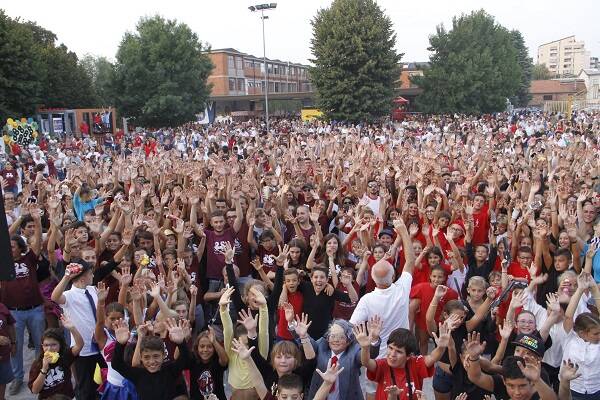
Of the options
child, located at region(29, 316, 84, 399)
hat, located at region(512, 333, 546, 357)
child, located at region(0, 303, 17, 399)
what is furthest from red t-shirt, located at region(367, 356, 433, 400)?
child, located at region(0, 303, 17, 399)

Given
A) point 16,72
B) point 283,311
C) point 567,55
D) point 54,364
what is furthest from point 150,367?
point 567,55

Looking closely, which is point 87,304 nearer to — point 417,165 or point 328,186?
point 328,186

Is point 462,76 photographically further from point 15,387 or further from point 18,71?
point 15,387

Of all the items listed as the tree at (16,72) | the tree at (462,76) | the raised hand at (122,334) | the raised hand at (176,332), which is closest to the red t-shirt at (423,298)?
the raised hand at (176,332)

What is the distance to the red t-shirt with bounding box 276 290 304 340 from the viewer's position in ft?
15.1

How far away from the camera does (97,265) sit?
19.5ft

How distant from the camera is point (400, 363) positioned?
362cm

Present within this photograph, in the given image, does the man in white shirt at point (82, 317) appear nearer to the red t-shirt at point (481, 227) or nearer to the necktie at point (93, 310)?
the necktie at point (93, 310)

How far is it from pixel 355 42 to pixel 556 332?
29.9 m

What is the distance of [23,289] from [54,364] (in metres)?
1.39

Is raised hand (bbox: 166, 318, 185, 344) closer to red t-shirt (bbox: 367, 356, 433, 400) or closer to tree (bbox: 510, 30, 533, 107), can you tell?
red t-shirt (bbox: 367, 356, 433, 400)

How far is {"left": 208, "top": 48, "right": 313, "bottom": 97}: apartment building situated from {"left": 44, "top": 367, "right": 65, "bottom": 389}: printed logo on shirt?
164 ft

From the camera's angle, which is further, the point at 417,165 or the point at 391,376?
the point at 417,165

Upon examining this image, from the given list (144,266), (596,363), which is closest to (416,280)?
(596,363)
